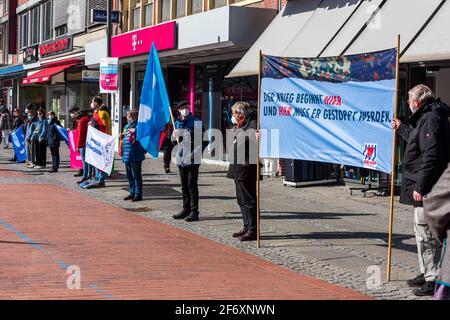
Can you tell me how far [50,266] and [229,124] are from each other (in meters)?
12.4

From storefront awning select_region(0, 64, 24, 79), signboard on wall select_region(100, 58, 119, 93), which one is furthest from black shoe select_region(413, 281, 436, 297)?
storefront awning select_region(0, 64, 24, 79)

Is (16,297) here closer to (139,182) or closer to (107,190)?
(139,182)

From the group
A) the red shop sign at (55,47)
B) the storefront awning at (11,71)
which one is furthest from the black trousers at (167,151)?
the storefront awning at (11,71)

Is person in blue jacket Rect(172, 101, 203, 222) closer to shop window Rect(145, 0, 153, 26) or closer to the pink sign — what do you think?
the pink sign

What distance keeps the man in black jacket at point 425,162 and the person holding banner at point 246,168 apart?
2.71 metres

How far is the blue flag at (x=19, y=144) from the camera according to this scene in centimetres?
1964

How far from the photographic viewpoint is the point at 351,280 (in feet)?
22.4

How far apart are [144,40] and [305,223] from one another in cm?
1198

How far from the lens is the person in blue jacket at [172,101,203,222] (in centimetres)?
1028

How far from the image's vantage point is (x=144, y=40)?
20.5 meters

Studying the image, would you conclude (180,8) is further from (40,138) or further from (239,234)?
(239,234)

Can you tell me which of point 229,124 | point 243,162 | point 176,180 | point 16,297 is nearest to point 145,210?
point 243,162

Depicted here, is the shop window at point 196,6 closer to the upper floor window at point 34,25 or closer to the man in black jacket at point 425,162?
the man in black jacket at point 425,162

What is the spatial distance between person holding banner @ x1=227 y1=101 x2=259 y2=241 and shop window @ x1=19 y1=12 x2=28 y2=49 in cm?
3409
